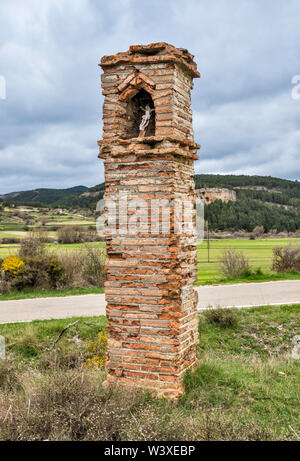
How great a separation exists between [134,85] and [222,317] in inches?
294

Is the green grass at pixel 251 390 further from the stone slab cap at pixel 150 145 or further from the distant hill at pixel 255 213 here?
the distant hill at pixel 255 213

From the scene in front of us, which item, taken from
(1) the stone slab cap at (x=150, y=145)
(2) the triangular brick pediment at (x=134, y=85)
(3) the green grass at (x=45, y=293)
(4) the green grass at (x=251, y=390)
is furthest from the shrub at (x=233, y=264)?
(2) the triangular brick pediment at (x=134, y=85)

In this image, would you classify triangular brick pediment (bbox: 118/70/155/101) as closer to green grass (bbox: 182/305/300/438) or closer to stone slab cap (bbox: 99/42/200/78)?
stone slab cap (bbox: 99/42/200/78)

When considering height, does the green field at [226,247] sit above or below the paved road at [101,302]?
above

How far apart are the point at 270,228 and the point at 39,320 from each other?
2219 centimetres

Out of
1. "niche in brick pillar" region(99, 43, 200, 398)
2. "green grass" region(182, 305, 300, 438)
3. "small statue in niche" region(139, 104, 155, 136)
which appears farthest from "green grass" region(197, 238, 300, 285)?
"small statue in niche" region(139, 104, 155, 136)

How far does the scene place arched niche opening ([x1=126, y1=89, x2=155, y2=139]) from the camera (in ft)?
19.1

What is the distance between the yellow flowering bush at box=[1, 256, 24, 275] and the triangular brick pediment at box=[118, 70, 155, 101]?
12491 mm

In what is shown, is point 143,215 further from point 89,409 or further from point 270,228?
point 270,228

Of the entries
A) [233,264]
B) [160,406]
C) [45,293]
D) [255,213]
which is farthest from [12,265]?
[255,213]

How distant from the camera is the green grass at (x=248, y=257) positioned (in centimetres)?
1911

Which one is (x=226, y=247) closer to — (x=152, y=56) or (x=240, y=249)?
(x=240, y=249)

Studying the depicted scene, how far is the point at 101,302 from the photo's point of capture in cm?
→ 1389

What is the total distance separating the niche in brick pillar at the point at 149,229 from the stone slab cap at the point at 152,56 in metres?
0.01
